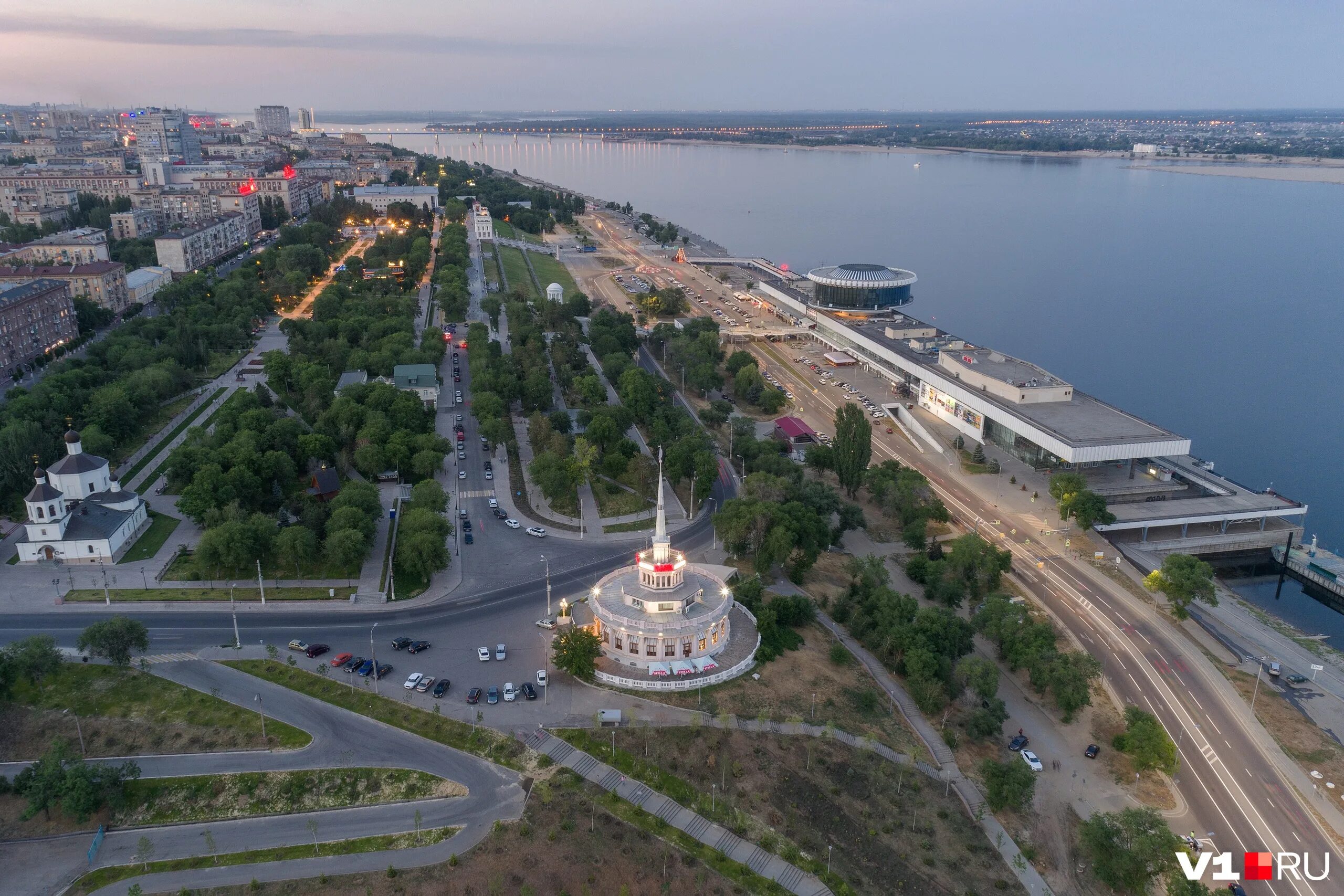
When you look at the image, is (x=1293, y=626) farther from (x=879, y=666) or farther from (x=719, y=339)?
(x=719, y=339)

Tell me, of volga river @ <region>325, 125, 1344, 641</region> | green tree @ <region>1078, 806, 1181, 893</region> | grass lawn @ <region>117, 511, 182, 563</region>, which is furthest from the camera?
volga river @ <region>325, 125, 1344, 641</region>

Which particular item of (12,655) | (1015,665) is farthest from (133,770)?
(1015,665)

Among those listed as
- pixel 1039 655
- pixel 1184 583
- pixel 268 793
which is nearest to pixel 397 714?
pixel 268 793

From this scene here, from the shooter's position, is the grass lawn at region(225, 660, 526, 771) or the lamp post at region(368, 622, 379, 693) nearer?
the grass lawn at region(225, 660, 526, 771)

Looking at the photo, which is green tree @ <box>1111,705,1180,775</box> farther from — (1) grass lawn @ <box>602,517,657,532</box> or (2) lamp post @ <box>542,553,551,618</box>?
(1) grass lawn @ <box>602,517,657,532</box>

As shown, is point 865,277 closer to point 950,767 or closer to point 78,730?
point 950,767

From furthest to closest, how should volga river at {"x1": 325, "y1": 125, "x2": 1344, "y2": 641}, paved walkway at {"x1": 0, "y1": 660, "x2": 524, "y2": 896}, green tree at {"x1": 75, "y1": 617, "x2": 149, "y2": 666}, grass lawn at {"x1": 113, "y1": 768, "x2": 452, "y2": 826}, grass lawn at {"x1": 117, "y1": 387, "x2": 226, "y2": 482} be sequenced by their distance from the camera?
volga river at {"x1": 325, "y1": 125, "x2": 1344, "y2": 641} → grass lawn at {"x1": 117, "y1": 387, "x2": 226, "y2": 482} → green tree at {"x1": 75, "y1": 617, "x2": 149, "y2": 666} → grass lawn at {"x1": 113, "y1": 768, "x2": 452, "y2": 826} → paved walkway at {"x1": 0, "y1": 660, "x2": 524, "y2": 896}

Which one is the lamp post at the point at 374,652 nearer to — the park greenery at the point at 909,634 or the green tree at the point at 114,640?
the green tree at the point at 114,640

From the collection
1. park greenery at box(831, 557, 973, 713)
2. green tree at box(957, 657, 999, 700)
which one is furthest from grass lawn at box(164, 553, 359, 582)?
green tree at box(957, 657, 999, 700)
